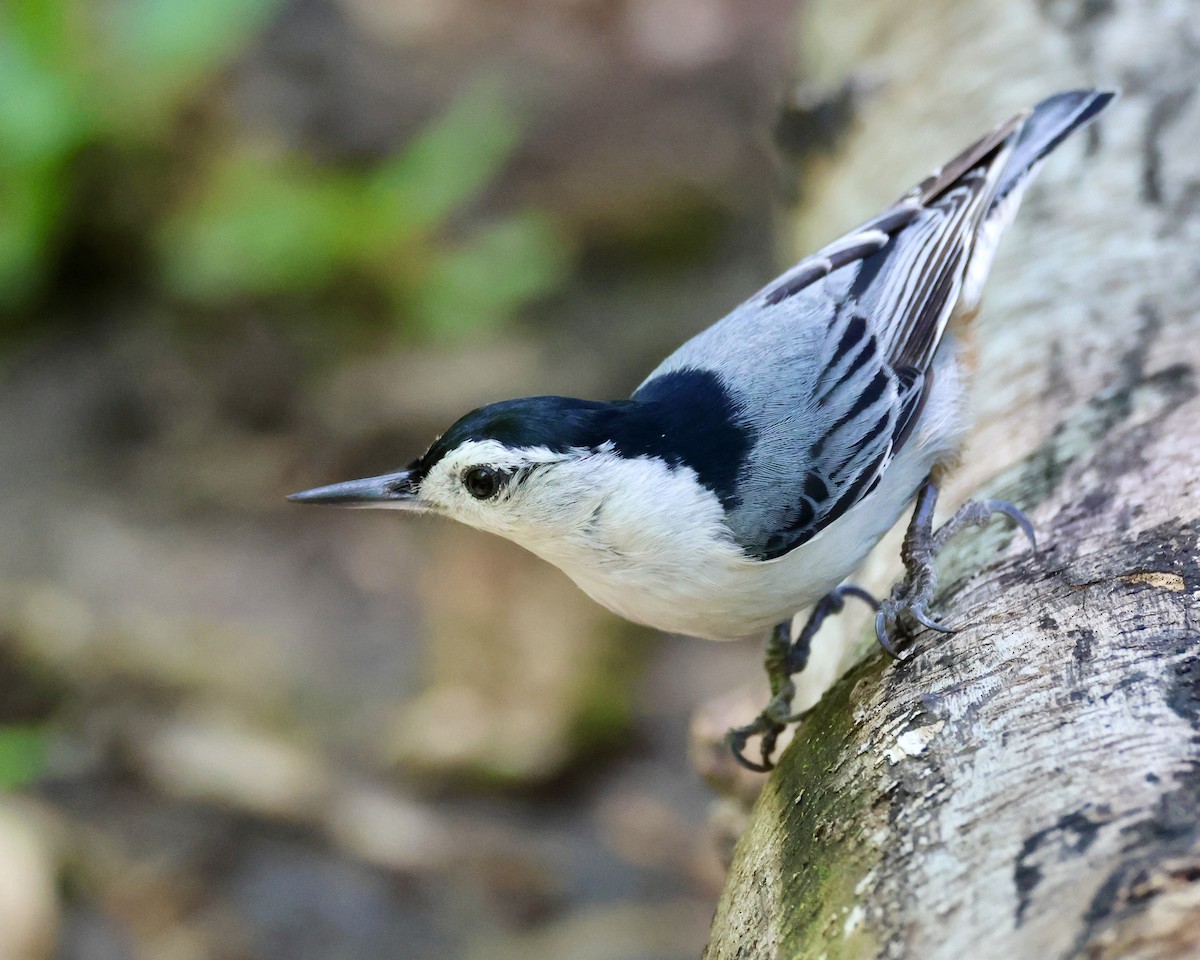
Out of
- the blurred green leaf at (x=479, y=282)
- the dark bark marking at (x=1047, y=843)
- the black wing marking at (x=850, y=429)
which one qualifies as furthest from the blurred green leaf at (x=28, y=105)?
the dark bark marking at (x=1047, y=843)

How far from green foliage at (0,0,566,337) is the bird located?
268cm

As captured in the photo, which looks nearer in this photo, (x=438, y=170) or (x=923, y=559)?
(x=923, y=559)

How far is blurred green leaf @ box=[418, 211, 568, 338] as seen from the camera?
15.6ft

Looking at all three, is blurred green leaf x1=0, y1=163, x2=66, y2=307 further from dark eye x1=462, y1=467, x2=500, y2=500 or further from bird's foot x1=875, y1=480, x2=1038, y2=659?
bird's foot x1=875, y1=480, x2=1038, y2=659

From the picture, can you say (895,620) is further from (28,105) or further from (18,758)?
(28,105)

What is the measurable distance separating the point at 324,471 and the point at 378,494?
2548 mm

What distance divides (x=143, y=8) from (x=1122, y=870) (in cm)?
445

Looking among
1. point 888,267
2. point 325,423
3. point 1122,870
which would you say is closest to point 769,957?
point 1122,870

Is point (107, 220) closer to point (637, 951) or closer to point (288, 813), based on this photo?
point (288, 813)

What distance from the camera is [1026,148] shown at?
2316 millimetres

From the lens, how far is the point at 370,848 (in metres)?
3.60

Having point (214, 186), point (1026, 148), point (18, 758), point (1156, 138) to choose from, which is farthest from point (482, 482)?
point (214, 186)

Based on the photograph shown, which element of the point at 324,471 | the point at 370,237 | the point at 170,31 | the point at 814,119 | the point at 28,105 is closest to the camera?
the point at 814,119

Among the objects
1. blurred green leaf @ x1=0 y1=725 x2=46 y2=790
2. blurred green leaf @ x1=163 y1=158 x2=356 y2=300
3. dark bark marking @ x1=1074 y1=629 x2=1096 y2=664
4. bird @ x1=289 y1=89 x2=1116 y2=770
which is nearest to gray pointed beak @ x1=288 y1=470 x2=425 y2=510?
bird @ x1=289 y1=89 x2=1116 y2=770
